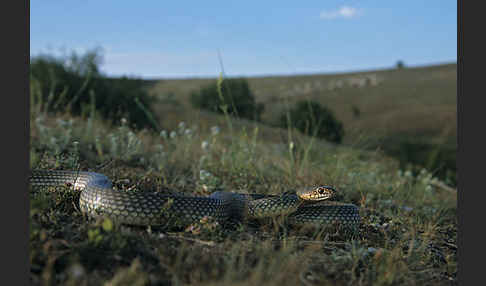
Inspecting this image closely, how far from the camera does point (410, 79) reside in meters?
78.4

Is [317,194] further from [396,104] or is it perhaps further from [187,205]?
[396,104]

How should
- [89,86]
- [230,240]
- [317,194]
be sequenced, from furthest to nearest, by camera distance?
[89,86]
[317,194]
[230,240]

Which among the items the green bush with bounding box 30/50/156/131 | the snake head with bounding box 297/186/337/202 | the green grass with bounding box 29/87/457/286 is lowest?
the green grass with bounding box 29/87/457/286

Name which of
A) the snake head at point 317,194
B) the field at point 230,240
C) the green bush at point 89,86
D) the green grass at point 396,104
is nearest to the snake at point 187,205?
the snake head at point 317,194

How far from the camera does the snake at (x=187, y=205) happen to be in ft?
12.6

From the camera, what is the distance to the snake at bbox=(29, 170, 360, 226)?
12.6ft

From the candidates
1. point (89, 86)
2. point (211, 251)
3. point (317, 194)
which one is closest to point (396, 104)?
point (89, 86)

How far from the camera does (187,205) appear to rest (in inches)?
160

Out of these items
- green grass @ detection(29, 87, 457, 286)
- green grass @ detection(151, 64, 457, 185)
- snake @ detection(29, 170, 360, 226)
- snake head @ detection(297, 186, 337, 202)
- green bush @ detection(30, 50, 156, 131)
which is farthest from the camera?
green grass @ detection(151, 64, 457, 185)

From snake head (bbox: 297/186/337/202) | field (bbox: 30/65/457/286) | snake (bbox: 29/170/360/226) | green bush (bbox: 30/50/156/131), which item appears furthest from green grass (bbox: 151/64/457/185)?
snake head (bbox: 297/186/337/202)

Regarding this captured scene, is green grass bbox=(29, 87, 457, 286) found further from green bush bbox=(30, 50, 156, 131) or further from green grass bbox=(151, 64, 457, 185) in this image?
green grass bbox=(151, 64, 457, 185)

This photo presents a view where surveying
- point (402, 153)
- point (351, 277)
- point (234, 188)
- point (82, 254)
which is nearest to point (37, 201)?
point (82, 254)

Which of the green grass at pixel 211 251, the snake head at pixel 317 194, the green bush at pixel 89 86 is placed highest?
the green bush at pixel 89 86

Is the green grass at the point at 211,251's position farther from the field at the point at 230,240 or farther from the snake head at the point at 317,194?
the snake head at the point at 317,194
